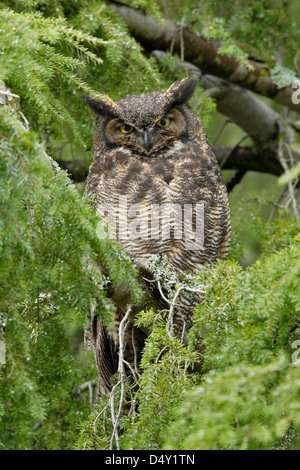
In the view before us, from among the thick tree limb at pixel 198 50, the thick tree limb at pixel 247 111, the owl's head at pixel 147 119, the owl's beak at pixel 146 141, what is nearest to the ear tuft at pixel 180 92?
the owl's head at pixel 147 119

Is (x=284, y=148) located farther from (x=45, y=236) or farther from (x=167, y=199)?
(x=45, y=236)

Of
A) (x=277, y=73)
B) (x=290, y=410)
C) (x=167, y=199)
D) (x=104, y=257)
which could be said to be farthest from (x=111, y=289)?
(x=277, y=73)

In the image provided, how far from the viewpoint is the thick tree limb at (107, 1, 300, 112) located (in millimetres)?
3344

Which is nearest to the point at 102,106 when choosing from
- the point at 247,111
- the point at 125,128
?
the point at 125,128

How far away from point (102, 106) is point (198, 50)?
112 centimetres

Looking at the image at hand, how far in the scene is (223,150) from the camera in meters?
4.14

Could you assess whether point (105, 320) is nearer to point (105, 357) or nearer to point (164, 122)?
point (105, 357)

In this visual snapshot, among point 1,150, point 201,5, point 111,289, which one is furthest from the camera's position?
point 201,5

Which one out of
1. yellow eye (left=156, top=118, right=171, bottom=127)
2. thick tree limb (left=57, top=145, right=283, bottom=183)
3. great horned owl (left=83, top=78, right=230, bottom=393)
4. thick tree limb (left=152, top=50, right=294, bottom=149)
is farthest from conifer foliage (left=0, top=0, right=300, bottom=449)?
thick tree limb (left=57, top=145, right=283, bottom=183)

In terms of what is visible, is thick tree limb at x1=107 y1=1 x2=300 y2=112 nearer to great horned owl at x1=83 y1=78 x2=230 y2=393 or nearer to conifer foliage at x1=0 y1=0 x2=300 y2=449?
great horned owl at x1=83 y1=78 x2=230 y2=393

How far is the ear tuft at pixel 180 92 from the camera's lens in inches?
104

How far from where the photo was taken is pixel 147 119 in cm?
254

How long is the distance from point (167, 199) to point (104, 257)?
83 cm

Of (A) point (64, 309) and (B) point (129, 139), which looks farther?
(B) point (129, 139)
